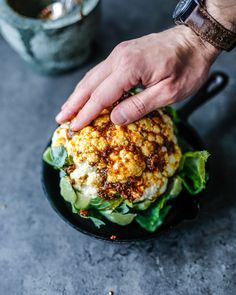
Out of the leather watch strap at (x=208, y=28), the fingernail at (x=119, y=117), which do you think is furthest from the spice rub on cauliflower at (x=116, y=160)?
the leather watch strap at (x=208, y=28)

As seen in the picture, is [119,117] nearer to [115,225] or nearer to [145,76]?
[145,76]

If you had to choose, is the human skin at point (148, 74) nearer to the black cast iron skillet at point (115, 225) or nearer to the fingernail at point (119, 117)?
the fingernail at point (119, 117)

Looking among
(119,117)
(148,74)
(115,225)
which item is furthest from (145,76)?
(115,225)

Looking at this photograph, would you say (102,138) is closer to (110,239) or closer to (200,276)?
(110,239)

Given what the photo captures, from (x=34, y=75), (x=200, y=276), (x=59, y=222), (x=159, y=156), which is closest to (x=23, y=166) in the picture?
(x=59, y=222)

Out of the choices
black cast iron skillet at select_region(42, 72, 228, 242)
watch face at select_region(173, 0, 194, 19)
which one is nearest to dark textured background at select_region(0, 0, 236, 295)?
black cast iron skillet at select_region(42, 72, 228, 242)

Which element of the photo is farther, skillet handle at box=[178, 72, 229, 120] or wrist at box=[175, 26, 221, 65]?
skillet handle at box=[178, 72, 229, 120]

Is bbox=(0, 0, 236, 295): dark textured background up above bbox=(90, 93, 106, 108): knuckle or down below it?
below

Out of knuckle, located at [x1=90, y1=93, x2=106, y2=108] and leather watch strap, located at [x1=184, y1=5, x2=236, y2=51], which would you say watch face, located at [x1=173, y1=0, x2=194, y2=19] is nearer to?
leather watch strap, located at [x1=184, y1=5, x2=236, y2=51]
